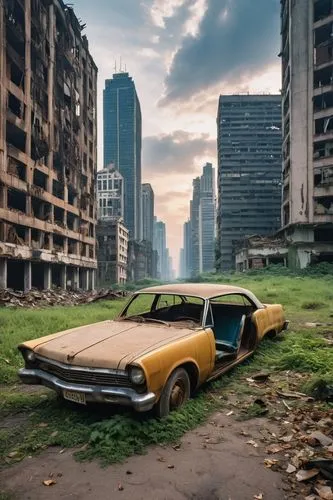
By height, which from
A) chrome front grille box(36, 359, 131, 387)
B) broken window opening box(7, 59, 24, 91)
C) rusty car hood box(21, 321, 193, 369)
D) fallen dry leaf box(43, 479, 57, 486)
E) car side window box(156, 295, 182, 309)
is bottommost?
fallen dry leaf box(43, 479, 57, 486)

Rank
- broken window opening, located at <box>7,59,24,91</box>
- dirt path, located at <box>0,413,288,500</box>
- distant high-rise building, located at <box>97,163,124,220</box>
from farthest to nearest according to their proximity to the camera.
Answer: distant high-rise building, located at <box>97,163,124,220</box>
broken window opening, located at <box>7,59,24,91</box>
dirt path, located at <box>0,413,288,500</box>

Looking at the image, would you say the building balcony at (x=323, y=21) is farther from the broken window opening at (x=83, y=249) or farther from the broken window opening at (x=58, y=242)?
the broken window opening at (x=83, y=249)

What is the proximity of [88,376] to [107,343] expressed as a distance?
538mm

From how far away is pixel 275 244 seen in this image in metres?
45.8

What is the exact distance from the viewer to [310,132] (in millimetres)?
39906

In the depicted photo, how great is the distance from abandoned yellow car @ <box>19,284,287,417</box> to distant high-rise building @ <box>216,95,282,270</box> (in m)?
77.0

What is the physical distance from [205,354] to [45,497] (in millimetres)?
2471

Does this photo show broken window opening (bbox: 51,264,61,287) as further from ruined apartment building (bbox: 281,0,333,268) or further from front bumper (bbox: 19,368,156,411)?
front bumper (bbox: 19,368,156,411)

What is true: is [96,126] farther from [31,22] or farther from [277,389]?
[277,389]

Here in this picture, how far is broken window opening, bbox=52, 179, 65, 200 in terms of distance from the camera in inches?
1495

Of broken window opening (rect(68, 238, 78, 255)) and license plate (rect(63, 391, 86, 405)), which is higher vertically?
broken window opening (rect(68, 238, 78, 255))

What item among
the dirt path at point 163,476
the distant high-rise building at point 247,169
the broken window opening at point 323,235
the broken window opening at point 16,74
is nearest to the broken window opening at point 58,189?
the broken window opening at point 16,74

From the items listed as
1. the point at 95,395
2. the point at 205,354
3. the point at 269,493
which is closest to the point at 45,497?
the point at 95,395

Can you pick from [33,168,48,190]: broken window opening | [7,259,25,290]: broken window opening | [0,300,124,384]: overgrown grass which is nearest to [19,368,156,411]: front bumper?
[0,300,124,384]: overgrown grass
